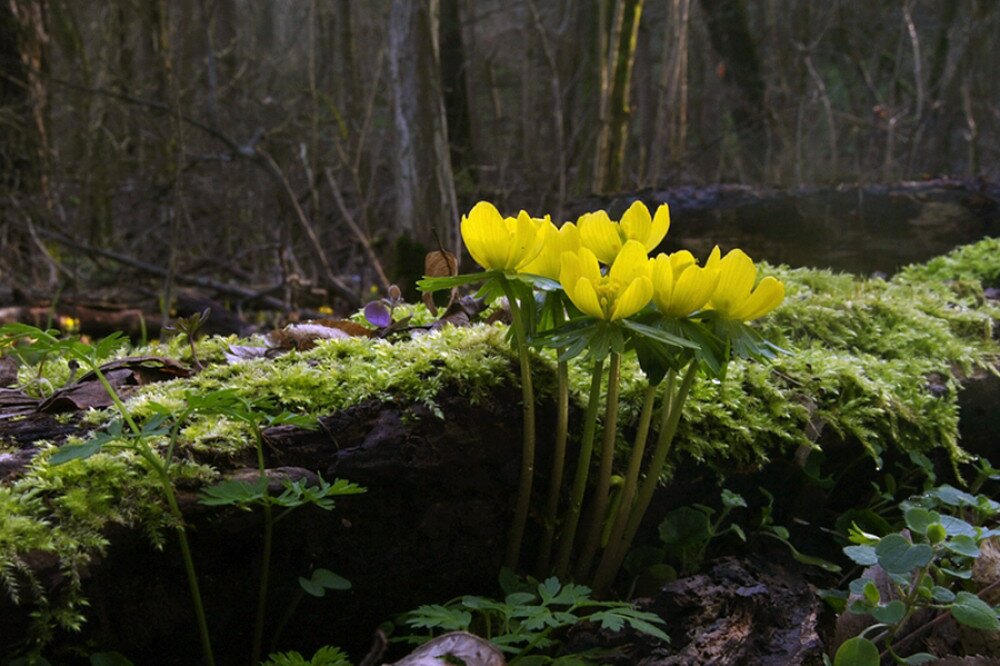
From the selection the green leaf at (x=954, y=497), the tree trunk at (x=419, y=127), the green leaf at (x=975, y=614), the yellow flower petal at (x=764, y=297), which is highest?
the tree trunk at (x=419, y=127)

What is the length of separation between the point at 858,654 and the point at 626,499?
48 cm

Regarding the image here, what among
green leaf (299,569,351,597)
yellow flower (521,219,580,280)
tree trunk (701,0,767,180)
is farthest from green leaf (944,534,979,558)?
tree trunk (701,0,767,180)

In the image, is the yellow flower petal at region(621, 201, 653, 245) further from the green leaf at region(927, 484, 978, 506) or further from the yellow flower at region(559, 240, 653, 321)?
the green leaf at region(927, 484, 978, 506)

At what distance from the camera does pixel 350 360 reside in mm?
1925

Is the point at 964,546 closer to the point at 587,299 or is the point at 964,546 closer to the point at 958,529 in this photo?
the point at 958,529

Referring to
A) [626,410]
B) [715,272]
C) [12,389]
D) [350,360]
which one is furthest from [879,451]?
[12,389]

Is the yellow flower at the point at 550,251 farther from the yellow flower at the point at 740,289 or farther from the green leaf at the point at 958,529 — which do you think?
the green leaf at the point at 958,529

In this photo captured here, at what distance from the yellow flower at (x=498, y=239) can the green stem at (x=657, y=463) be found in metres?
0.37

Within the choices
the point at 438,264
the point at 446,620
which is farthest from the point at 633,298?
the point at 438,264

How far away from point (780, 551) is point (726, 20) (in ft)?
40.7

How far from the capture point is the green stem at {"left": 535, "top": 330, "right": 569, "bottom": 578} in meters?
1.62

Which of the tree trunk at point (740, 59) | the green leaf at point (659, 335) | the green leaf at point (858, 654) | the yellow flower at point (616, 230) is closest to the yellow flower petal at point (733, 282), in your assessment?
the green leaf at point (659, 335)

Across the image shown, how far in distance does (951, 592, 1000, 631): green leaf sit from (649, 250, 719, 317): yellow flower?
27.5 inches

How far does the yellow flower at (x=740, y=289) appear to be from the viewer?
139cm
